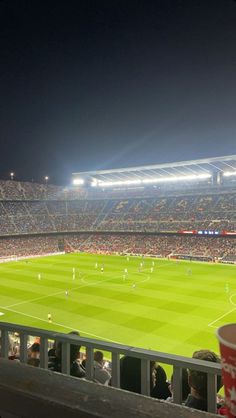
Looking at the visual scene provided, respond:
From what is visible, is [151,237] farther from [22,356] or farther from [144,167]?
[22,356]

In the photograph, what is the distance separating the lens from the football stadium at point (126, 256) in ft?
81.6

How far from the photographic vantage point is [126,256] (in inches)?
2480

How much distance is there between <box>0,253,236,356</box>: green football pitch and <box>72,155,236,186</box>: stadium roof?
89.9 ft

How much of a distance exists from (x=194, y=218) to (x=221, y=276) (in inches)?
1111

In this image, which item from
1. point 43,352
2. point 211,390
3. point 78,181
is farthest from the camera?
point 78,181

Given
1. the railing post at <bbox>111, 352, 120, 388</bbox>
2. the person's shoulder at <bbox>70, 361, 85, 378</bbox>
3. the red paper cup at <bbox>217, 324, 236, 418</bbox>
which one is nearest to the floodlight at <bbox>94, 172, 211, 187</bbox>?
the person's shoulder at <bbox>70, 361, 85, 378</bbox>

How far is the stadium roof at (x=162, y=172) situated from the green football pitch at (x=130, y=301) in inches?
1079

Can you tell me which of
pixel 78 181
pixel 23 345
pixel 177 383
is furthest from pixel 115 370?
pixel 78 181

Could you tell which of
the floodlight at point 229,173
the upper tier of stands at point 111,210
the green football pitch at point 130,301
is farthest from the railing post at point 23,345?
the floodlight at point 229,173

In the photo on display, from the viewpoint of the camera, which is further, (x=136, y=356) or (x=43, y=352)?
(x=43, y=352)

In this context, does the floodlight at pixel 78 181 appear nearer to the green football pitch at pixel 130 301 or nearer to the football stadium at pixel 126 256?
the football stadium at pixel 126 256

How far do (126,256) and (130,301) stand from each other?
1255 inches

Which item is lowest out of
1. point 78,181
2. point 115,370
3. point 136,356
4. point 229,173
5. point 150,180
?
point 115,370

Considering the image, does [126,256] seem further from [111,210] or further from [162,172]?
[162,172]
